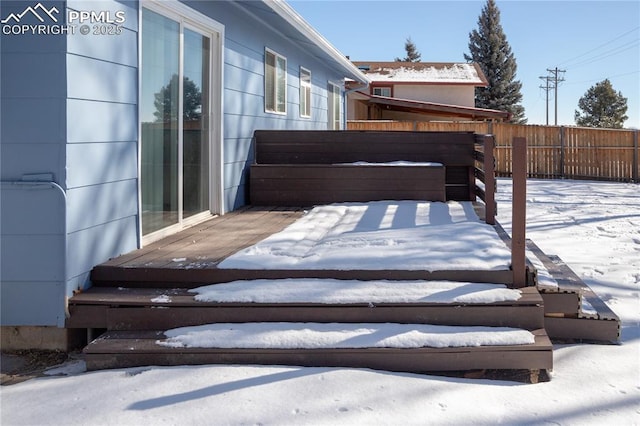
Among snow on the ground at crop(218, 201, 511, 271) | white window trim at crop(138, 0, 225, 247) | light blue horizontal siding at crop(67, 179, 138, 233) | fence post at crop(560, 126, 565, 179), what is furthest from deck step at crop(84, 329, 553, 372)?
fence post at crop(560, 126, 565, 179)

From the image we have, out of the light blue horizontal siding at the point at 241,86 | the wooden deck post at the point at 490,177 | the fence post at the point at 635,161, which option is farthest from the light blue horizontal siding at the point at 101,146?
the fence post at the point at 635,161

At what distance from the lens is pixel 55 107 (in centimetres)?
366

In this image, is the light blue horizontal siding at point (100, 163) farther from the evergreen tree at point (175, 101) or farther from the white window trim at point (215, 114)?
the white window trim at point (215, 114)

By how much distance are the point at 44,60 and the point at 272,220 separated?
3.06 m

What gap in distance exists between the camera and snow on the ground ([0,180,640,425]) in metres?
2.81

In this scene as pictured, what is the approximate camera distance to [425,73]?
29094 millimetres

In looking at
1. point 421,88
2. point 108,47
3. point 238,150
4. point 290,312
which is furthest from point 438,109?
point 290,312

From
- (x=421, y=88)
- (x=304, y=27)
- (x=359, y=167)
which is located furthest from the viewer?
(x=421, y=88)

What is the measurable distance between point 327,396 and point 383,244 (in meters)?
1.85

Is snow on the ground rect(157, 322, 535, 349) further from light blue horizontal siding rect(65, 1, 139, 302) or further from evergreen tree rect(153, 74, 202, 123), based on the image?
evergreen tree rect(153, 74, 202, 123)

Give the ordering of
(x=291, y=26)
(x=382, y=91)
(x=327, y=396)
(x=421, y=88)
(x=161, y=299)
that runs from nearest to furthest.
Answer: (x=327, y=396), (x=161, y=299), (x=291, y=26), (x=421, y=88), (x=382, y=91)

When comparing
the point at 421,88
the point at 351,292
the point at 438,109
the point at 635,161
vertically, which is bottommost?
the point at 351,292

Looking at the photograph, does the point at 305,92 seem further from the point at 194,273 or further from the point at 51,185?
the point at 51,185

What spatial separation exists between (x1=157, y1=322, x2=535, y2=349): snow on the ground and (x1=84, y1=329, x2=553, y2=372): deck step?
0.10 ft
